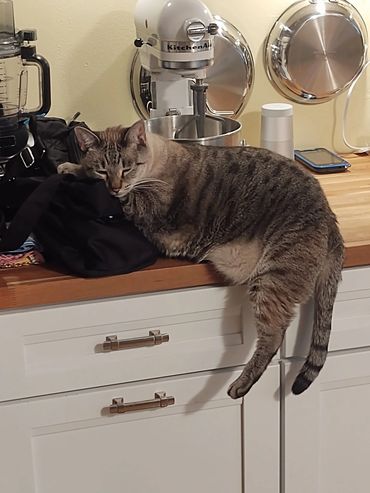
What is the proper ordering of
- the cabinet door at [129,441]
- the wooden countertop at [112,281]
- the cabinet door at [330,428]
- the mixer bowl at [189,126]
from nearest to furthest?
1. the wooden countertop at [112,281]
2. the cabinet door at [129,441]
3. the cabinet door at [330,428]
4. the mixer bowl at [189,126]

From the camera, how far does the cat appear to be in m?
1.69

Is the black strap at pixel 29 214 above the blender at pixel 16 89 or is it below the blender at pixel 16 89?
below

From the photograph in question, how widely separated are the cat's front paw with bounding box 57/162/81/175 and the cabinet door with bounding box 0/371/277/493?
1.36 feet

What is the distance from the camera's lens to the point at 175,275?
168cm

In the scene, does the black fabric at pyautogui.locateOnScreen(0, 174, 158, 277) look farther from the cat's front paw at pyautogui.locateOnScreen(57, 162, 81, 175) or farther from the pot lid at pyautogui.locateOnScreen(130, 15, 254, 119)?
the pot lid at pyautogui.locateOnScreen(130, 15, 254, 119)

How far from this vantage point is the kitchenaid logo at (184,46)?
1.89m

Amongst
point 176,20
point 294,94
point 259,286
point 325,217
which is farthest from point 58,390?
point 294,94

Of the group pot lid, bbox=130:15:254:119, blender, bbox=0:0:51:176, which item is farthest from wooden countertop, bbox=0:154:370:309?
pot lid, bbox=130:15:254:119

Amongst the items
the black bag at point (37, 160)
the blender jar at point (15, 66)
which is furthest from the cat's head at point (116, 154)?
the blender jar at point (15, 66)

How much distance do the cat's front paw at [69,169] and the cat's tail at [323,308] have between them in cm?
49

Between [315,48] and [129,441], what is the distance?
105cm

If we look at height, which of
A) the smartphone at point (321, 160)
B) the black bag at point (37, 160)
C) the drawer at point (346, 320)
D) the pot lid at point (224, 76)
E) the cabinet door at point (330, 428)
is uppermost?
the pot lid at point (224, 76)

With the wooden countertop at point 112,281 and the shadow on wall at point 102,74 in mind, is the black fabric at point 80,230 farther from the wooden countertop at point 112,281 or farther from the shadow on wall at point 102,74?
the shadow on wall at point 102,74

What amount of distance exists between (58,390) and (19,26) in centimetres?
88
